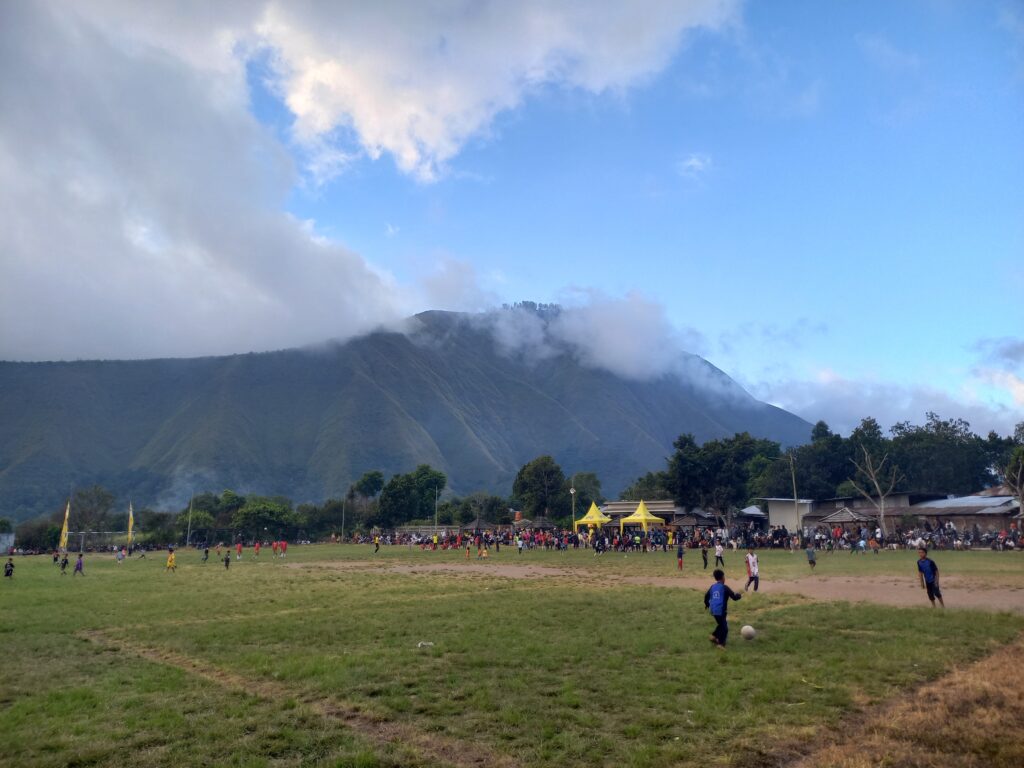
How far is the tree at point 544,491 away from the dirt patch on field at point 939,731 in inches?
3979

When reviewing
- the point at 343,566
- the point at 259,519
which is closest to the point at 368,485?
the point at 259,519

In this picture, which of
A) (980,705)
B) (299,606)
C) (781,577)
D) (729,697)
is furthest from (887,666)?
(781,577)

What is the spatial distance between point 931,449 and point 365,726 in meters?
102

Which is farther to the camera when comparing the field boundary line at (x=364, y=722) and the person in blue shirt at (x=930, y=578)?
the person in blue shirt at (x=930, y=578)

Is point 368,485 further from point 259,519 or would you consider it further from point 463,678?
point 463,678

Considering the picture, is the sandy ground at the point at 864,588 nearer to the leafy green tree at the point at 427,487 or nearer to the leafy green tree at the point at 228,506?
the leafy green tree at the point at 427,487

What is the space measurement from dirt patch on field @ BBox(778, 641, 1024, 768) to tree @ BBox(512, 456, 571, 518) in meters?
101

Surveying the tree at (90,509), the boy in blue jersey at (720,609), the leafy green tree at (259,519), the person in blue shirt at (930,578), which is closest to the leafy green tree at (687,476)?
the leafy green tree at (259,519)

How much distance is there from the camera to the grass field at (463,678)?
7188 mm

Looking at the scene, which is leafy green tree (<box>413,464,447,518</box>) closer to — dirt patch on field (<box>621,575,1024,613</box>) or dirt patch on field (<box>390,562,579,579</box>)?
dirt patch on field (<box>390,562,579,579</box>)

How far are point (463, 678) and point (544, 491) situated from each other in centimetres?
10053

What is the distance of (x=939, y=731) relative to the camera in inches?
284

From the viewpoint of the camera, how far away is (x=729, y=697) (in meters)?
→ 8.80

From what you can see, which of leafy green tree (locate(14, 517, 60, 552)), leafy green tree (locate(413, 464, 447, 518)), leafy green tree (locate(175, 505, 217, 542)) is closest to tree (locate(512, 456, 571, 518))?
leafy green tree (locate(413, 464, 447, 518))
